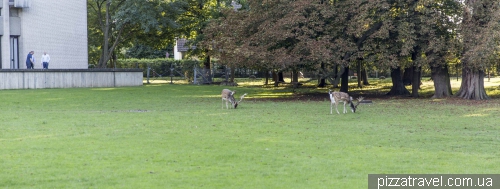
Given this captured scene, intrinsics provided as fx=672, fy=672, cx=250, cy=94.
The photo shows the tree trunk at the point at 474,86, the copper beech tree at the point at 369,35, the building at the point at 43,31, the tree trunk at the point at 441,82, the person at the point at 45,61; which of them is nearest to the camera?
the copper beech tree at the point at 369,35

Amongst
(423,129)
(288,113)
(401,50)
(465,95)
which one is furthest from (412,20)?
(423,129)

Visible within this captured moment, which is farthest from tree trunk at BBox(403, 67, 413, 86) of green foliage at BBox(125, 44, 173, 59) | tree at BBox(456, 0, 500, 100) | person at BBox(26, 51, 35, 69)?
green foliage at BBox(125, 44, 173, 59)

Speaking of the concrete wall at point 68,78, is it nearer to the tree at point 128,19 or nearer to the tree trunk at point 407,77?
the tree at point 128,19

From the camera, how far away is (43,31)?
164 ft

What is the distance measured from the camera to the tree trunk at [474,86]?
36500mm

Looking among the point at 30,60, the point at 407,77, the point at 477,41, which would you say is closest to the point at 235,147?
the point at 477,41

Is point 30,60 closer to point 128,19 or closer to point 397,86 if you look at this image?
point 128,19

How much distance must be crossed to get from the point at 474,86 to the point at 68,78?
26.7 metres

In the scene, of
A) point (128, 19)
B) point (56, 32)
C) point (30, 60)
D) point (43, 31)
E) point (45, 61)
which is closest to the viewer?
point (30, 60)

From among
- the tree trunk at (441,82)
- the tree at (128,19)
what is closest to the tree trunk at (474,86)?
the tree trunk at (441,82)

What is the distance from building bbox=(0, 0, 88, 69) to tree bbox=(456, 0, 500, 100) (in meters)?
29.9

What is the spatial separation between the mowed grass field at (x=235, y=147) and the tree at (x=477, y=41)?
8.83 metres

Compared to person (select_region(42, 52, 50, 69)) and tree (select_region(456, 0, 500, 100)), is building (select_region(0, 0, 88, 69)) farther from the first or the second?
tree (select_region(456, 0, 500, 100))

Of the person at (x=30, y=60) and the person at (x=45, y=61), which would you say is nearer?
the person at (x=30, y=60)
